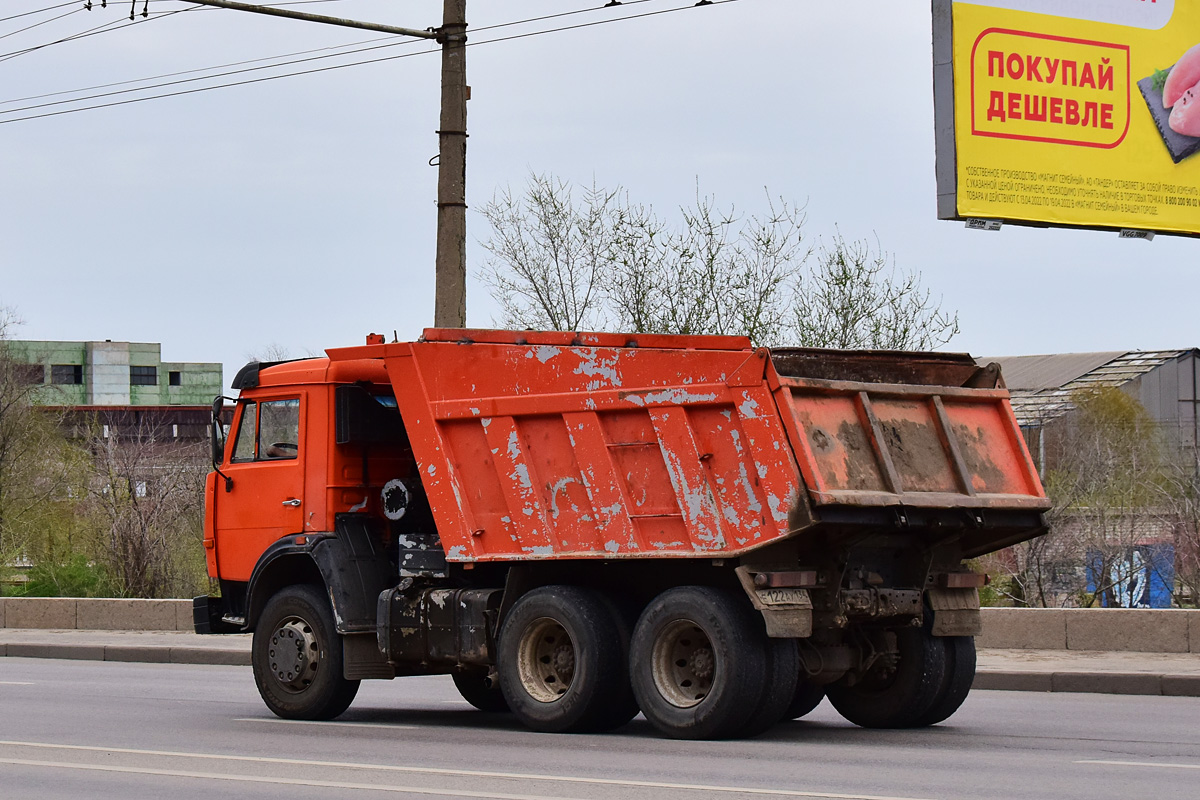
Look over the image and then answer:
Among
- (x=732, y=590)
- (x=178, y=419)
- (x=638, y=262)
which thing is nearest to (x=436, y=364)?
(x=732, y=590)

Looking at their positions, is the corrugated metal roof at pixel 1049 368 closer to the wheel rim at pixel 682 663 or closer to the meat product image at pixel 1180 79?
the meat product image at pixel 1180 79

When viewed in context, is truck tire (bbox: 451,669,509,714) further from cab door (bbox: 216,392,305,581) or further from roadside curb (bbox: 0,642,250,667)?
roadside curb (bbox: 0,642,250,667)

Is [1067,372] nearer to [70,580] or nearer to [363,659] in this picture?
[70,580]

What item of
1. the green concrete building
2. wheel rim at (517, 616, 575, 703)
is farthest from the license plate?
the green concrete building

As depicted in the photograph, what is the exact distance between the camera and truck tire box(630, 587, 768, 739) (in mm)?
10266

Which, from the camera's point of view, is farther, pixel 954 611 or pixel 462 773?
pixel 954 611

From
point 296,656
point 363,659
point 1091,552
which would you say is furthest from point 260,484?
point 1091,552

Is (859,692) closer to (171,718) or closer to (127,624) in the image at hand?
(171,718)

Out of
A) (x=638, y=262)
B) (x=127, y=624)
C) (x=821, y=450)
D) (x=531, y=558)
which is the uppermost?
(x=638, y=262)

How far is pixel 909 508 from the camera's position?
414 inches

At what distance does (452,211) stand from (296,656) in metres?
5.14

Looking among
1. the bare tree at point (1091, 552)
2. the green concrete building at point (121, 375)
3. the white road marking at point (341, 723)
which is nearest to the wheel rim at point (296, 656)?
the white road marking at point (341, 723)

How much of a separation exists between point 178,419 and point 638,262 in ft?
227

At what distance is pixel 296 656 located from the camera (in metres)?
12.5
